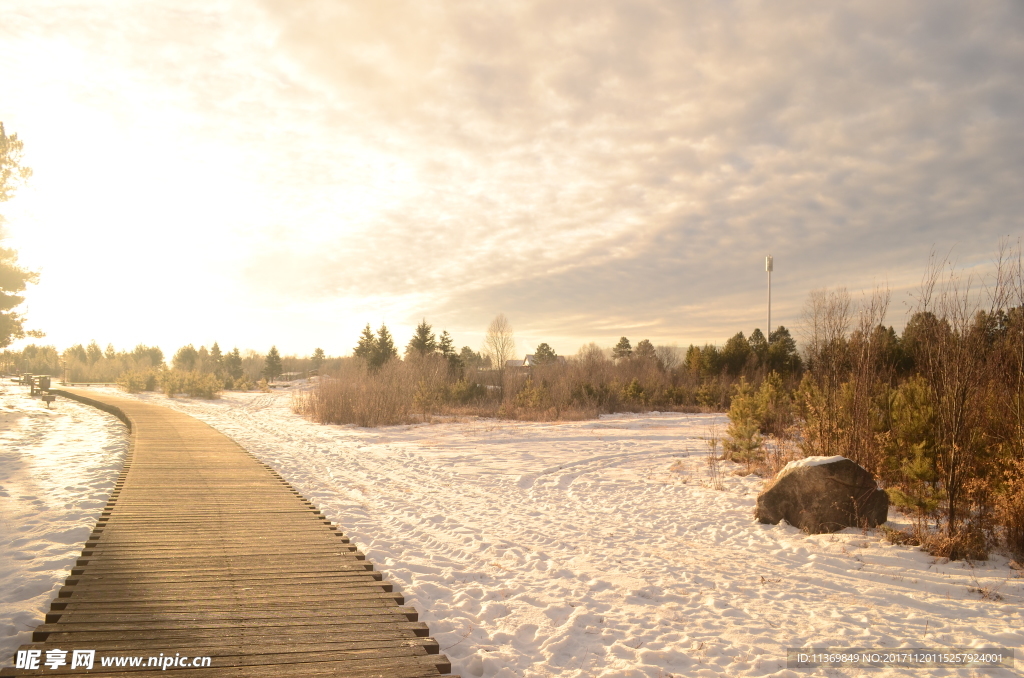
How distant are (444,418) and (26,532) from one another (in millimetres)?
15847

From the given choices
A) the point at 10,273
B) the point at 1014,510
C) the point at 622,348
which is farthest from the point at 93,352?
the point at 1014,510

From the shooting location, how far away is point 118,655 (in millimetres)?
3568

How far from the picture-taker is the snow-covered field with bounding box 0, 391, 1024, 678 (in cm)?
453

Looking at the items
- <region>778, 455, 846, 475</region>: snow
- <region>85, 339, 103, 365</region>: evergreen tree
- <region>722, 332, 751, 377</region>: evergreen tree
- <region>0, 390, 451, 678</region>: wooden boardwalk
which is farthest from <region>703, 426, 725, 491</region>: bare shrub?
<region>85, 339, 103, 365</region>: evergreen tree

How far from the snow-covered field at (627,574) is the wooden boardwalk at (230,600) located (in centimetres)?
50

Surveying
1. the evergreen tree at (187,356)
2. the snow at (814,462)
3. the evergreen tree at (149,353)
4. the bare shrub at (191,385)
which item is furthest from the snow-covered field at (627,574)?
the evergreen tree at (149,353)

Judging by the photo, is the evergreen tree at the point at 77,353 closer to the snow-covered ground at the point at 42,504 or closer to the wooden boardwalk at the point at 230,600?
the snow-covered ground at the point at 42,504

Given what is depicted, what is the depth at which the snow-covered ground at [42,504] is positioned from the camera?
472cm

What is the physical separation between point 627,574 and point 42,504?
26.3 ft

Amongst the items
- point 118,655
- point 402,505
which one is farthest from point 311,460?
point 118,655

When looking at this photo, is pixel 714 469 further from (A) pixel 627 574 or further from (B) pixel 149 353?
(B) pixel 149 353

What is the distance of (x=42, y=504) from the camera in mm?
7898

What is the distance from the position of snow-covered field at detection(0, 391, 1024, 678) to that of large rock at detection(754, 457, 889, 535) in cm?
24

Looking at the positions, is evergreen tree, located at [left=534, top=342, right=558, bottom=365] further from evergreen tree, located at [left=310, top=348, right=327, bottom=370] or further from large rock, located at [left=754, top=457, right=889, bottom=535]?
large rock, located at [left=754, top=457, right=889, bottom=535]
